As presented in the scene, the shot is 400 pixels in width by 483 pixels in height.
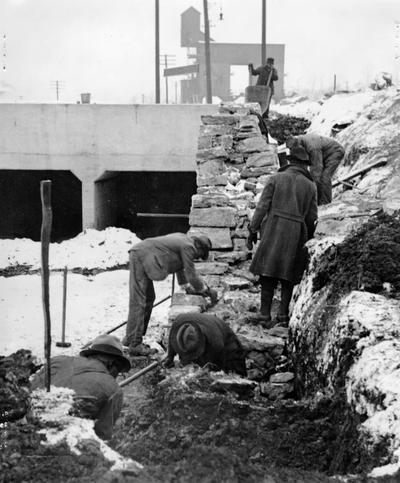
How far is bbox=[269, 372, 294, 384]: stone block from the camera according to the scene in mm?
5492

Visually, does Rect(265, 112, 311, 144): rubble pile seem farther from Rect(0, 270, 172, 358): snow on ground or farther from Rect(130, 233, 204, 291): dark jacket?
Rect(130, 233, 204, 291): dark jacket

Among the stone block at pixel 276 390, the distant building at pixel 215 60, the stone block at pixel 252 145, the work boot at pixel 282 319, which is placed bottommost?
the stone block at pixel 276 390

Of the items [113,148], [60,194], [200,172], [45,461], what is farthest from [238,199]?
[60,194]

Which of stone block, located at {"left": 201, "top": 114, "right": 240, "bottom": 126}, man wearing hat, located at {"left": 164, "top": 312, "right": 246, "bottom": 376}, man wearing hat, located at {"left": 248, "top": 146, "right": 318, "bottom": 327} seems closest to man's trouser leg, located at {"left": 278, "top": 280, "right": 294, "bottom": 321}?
man wearing hat, located at {"left": 248, "top": 146, "right": 318, "bottom": 327}

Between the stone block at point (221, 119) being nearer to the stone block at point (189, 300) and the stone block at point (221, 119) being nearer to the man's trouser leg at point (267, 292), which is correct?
the stone block at point (189, 300)

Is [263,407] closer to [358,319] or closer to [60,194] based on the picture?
[358,319]

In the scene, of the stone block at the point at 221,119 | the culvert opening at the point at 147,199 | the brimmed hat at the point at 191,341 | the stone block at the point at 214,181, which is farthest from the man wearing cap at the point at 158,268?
the culvert opening at the point at 147,199

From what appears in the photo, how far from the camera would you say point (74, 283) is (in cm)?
1380

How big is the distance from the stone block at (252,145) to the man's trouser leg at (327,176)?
996mm

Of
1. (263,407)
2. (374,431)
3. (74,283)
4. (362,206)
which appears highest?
(362,206)

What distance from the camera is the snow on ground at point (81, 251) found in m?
16.6

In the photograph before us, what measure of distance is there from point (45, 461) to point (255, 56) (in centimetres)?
2964

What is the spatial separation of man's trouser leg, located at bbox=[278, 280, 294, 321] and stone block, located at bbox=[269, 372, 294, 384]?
779mm

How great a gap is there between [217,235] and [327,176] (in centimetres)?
185
